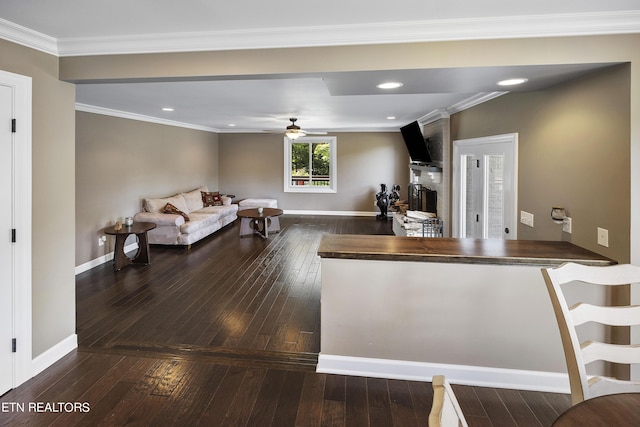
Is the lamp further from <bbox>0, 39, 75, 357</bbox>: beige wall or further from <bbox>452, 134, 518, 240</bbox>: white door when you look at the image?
<bbox>0, 39, 75, 357</bbox>: beige wall

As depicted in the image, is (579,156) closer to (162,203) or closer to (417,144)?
(417,144)

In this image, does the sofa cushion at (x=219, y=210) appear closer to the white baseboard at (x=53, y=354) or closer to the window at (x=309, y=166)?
the window at (x=309, y=166)

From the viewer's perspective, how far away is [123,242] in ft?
17.1

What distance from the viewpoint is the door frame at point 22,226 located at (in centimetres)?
234

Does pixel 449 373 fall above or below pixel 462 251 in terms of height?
below

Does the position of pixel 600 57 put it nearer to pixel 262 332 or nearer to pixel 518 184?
pixel 518 184

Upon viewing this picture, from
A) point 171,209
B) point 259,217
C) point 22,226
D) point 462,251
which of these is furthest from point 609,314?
point 171,209

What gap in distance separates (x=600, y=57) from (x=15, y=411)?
416 cm

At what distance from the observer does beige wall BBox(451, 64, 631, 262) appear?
7.17ft

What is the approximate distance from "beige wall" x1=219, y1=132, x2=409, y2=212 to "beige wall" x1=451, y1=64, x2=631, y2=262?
20.7 feet

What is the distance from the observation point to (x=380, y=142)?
984cm

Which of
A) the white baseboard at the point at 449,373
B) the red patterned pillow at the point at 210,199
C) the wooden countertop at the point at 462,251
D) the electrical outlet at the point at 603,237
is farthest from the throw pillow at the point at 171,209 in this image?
the electrical outlet at the point at 603,237

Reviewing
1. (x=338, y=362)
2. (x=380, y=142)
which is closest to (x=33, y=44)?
(x=338, y=362)

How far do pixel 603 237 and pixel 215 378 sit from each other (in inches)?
109
